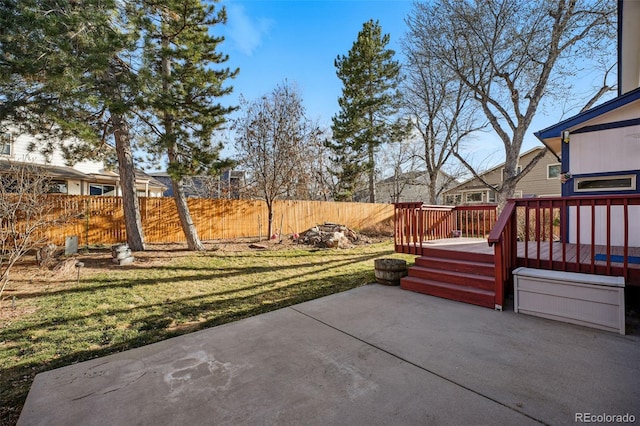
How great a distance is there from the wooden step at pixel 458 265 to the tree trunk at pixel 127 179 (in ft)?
26.1

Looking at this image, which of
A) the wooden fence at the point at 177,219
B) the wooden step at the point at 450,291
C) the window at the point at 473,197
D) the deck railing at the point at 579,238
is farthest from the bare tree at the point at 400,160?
the wooden step at the point at 450,291

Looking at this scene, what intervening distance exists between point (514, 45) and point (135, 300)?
43.7 ft

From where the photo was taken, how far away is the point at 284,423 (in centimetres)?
184

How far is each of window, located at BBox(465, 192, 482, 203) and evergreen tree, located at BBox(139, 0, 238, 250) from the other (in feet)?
68.0

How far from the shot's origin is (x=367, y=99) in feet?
55.2

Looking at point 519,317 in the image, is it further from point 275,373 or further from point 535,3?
point 535,3

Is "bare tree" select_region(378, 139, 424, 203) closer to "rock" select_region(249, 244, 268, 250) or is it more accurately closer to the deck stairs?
"rock" select_region(249, 244, 268, 250)

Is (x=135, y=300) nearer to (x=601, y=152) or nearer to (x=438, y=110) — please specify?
(x=601, y=152)

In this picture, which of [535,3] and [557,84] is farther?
[557,84]

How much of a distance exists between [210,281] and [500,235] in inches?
210

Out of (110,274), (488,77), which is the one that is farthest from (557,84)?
(110,274)

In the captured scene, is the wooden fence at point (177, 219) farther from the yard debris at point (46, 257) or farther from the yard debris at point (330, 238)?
the yard debris at point (330, 238)

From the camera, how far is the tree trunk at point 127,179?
25.8 ft

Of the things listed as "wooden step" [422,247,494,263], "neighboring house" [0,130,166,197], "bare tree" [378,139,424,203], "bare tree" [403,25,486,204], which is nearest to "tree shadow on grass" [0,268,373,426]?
"wooden step" [422,247,494,263]
